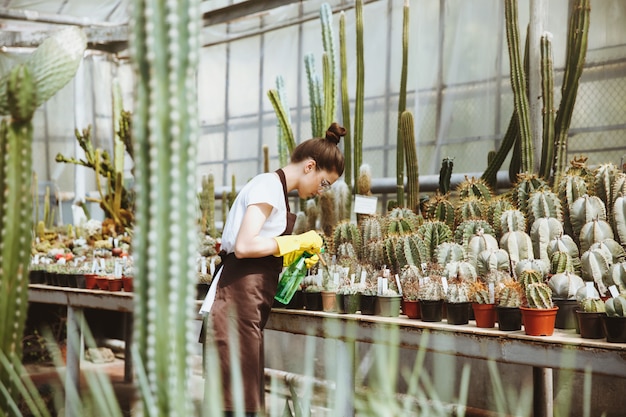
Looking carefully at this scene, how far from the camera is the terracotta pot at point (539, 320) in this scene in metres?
2.17

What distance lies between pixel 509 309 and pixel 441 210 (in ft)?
3.83

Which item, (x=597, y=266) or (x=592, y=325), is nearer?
(x=592, y=325)

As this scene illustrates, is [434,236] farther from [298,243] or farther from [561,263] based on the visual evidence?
[298,243]

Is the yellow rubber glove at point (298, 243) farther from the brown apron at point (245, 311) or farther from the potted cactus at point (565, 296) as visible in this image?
the potted cactus at point (565, 296)

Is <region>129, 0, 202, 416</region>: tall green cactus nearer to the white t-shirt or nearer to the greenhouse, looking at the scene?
the greenhouse

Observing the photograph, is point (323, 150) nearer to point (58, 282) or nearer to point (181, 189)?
point (181, 189)

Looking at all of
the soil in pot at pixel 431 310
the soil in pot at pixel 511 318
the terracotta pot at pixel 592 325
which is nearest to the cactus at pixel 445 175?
the soil in pot at pixel 431 310

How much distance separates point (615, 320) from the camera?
6.63 ft

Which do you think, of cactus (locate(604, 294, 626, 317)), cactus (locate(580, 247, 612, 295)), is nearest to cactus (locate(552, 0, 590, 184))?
cactus (locate(580, 247, 612, 295))

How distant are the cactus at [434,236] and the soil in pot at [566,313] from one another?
0.80 metres

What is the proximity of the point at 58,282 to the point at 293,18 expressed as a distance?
432 centimetres

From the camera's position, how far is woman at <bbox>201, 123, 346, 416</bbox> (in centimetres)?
223

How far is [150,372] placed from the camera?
0.62 m

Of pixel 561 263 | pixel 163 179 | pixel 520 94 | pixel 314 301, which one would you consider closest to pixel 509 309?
pixel 561 263
